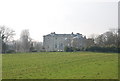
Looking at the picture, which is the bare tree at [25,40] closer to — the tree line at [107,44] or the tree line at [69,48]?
the tree line at [69,48]

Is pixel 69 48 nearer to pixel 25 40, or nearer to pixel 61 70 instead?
pixel 25 40

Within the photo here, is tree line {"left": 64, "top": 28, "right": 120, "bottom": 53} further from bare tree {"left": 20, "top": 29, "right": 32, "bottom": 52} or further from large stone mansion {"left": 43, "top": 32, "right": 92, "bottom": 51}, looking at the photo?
large stone mansion {"left": 43, "top": 32, "right": 92, "bottom": 51}

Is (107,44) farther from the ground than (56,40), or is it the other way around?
(56,40)

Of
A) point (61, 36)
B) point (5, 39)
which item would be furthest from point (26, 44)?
point (61, 36)

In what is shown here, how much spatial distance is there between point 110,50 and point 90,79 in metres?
65.1

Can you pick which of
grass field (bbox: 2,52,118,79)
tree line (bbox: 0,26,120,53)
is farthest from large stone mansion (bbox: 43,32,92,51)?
grass field (bbox: 2,52,118,79)

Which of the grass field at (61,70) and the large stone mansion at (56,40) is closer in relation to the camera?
the grass field at (61,70)

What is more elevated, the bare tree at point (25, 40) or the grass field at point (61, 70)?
the bare tree at point (25, 40)

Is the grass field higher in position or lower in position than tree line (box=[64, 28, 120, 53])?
lower

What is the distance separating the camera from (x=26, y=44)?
306ft

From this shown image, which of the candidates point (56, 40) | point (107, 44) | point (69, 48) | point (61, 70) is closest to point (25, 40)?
point (69, 48)

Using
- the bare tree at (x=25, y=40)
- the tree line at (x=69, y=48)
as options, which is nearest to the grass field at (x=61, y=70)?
the tree line at (x=69, y=48)

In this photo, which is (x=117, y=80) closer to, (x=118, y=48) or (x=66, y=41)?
(x=118, y=48)

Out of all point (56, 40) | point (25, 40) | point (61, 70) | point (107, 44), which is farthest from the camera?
point (56, 40)
